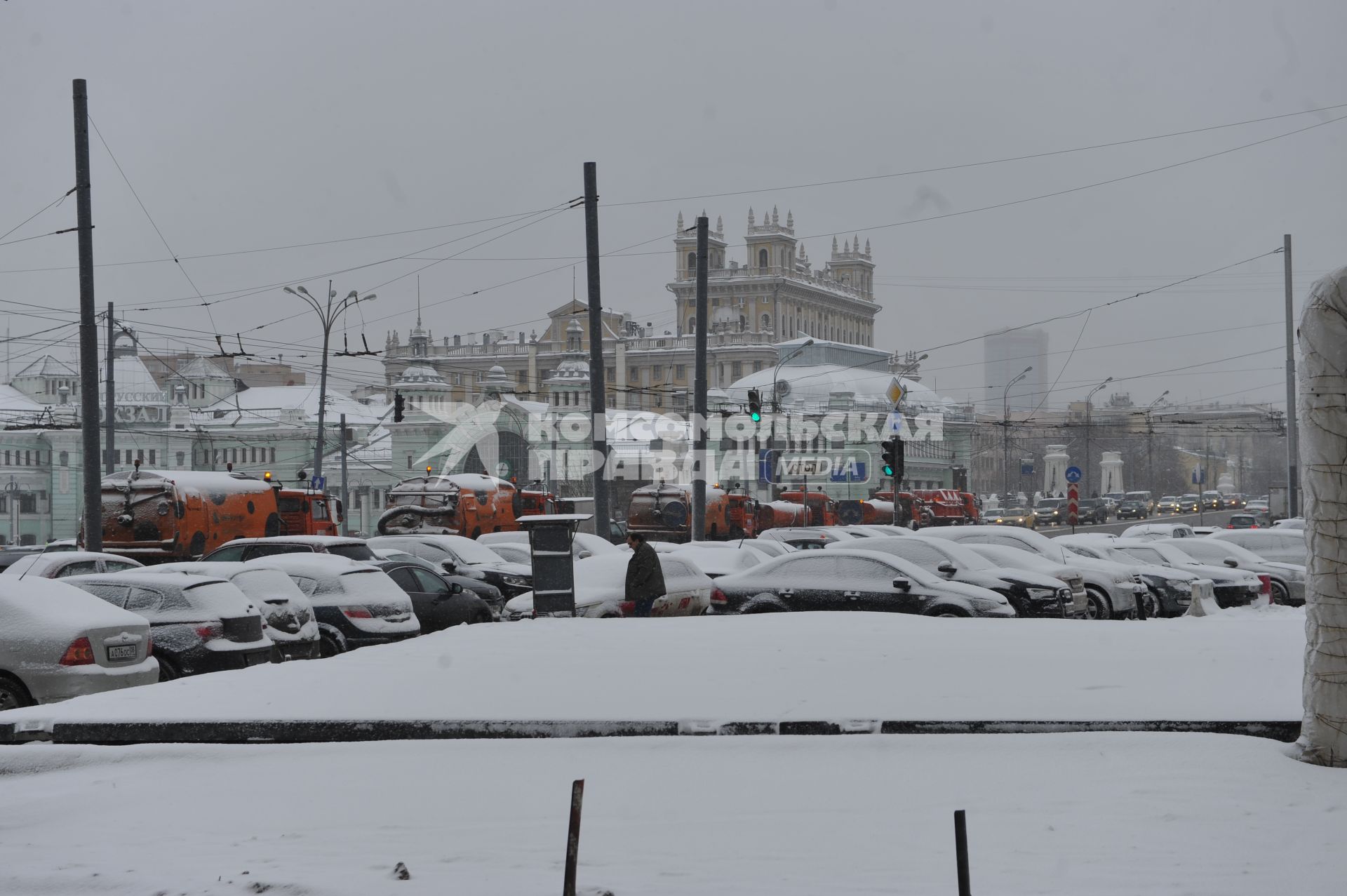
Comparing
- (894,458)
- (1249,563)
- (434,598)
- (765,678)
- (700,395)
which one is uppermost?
(700,395)

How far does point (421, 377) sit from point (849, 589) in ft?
324

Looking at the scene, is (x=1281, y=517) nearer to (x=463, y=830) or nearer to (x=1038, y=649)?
(x=1038, y=649)

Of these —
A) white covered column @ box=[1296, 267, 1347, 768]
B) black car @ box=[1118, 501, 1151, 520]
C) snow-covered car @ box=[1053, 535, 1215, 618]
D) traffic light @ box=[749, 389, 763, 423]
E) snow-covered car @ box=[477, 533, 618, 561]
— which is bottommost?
black car @ box=[1118, 501, 1151, 520]

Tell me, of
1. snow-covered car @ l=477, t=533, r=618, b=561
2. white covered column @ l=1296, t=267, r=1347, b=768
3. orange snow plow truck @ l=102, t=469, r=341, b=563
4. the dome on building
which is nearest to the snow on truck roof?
orange snow plow truck @ l=102, t=469, r=341, b=563

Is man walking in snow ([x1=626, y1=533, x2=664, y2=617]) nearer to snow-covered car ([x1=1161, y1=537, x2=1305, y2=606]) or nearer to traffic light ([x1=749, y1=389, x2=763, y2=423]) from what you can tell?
snow-covered car ([x1=1161, y1=537, x2=1305, y2=606])

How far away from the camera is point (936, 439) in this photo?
381ft

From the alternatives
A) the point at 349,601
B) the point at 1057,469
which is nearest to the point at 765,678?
the point at 349,601

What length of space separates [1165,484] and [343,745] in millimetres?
130081

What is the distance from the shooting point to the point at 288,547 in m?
21.0

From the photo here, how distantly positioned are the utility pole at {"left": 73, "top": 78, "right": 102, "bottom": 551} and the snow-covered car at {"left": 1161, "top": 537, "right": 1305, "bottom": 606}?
18.7 meters

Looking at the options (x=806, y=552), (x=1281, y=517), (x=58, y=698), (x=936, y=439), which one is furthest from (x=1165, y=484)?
(x=58, y=698)

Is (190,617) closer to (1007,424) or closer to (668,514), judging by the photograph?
(668,514)

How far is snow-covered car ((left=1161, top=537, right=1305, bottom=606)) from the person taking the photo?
26.3m

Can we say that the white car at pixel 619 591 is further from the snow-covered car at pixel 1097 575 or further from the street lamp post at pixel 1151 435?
the street lamp post at pixel 1151 435
